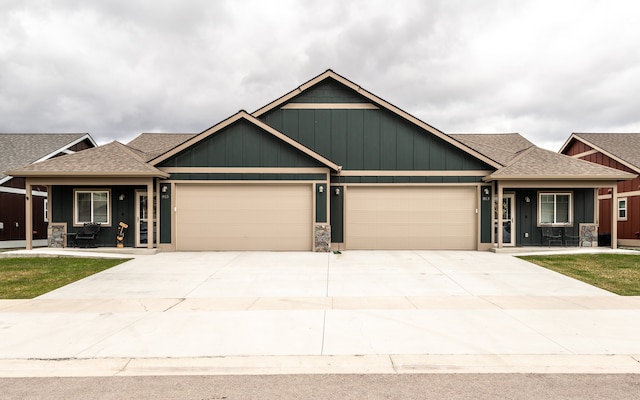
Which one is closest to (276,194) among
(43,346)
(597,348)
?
(43,346)

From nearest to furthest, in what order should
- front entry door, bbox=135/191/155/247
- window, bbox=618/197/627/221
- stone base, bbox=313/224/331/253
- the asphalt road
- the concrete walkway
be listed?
the asphalt road → the concrete walkway → stone base, bbox=313/224/331/253 → front entry door, bbox=135/191/155/247 → window, bbox=618/197/627/221

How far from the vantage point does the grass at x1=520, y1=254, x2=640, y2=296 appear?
948cm

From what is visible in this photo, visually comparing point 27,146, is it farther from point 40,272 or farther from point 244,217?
point 244,217

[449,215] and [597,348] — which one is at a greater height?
[449,215]

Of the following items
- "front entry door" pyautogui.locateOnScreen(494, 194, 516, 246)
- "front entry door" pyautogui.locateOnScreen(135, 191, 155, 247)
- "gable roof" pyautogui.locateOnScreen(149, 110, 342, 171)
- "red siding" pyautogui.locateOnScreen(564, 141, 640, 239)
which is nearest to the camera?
"gable roof" pyautogui.locateOnScreen(149, 110, 342, 171)

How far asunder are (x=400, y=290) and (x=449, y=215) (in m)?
8.25

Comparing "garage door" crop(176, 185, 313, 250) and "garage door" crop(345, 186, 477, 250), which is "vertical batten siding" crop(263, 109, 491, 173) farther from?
"garage door" crop(176, 185, 313, 250)

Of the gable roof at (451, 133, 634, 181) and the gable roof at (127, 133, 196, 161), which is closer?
the gable roof at (451, 133, 634, 181)

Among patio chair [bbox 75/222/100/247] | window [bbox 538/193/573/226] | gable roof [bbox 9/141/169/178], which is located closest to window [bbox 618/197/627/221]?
window [bbox 538/193/573/226]

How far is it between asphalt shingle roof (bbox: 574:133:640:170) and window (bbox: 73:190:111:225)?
25506mm

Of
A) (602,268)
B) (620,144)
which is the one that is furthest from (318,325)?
(620,144)

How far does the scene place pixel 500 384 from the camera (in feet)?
14.4

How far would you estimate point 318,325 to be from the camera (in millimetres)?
6465

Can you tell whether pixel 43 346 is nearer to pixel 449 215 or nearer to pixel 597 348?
pixel 597 348
